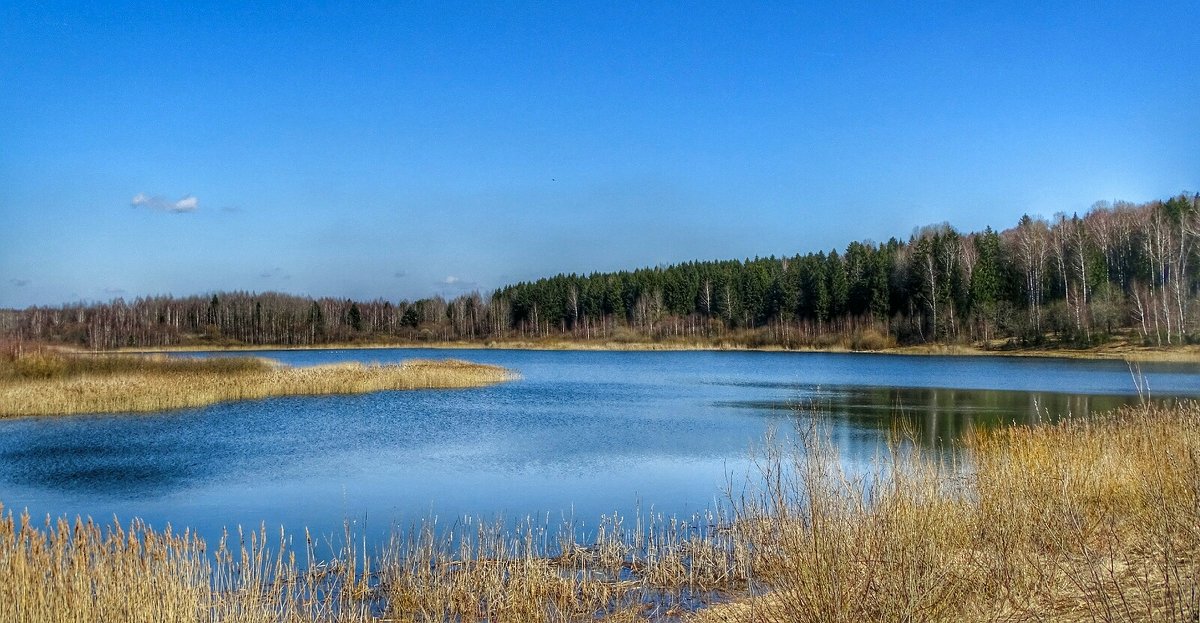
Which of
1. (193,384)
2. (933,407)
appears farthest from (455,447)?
(933,407)

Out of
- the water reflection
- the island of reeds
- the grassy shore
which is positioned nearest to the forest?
the island of reeds

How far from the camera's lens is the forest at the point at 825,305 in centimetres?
5962

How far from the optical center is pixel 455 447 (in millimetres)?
19609

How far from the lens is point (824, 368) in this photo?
50500mm

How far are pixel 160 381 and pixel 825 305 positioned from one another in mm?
65640

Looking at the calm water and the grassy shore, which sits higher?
the grassy shore

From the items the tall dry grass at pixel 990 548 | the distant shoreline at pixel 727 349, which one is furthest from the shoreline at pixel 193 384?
the distant shoreline at pixel 727 349

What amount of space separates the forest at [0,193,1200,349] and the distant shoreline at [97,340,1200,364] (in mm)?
1147

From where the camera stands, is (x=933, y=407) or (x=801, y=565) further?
(x=933, y=407)

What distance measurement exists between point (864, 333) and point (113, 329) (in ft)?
302

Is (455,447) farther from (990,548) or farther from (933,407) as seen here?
(933,407)

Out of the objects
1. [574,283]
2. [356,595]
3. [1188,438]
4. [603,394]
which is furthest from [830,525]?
[574,283]

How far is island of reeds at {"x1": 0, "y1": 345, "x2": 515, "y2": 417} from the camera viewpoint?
2620cm

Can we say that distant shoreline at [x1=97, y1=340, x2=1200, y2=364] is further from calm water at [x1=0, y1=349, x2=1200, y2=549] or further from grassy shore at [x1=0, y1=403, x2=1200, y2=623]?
grassy shore at [x1=0, y1=403, x2=1200, y2=623]
